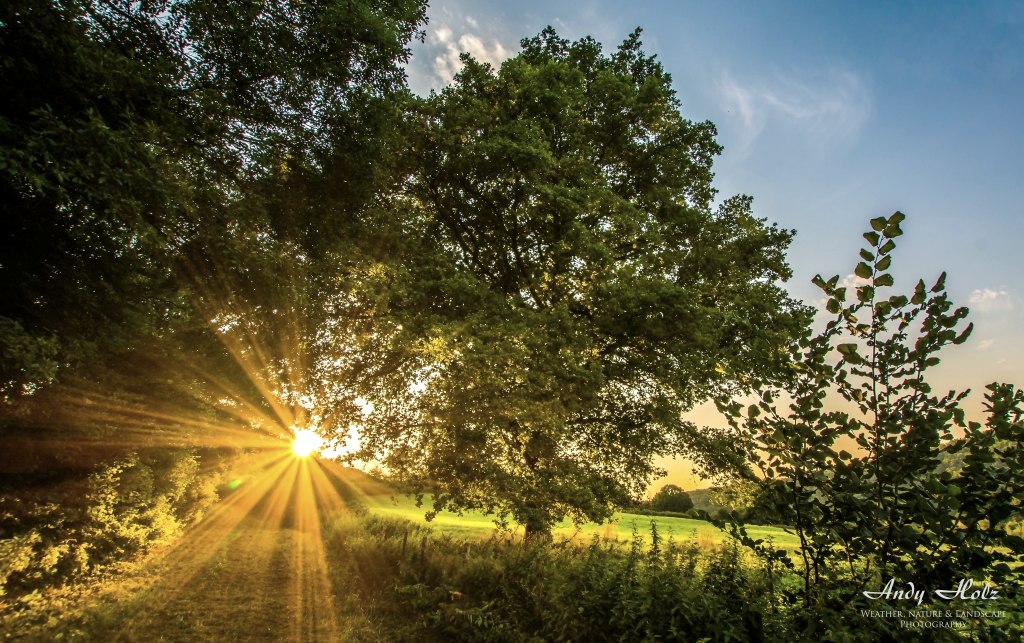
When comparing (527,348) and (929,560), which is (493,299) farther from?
(929,560)

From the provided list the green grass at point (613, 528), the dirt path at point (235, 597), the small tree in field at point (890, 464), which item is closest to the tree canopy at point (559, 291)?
the green grass at point (613, 528)

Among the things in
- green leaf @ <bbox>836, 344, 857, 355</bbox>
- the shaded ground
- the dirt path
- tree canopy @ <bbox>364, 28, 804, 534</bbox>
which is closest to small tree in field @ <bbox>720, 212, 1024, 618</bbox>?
green leaf @ <bbox>836, 344, 857, 355</bbox>

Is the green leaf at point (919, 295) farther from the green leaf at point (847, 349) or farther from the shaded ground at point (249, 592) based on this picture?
the shaded ground at point (249, 592)

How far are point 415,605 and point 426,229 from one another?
31.6ft

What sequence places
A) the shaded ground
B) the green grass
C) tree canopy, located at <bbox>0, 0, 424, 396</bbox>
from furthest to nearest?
the green grass, the shaded ground, tree canopy, located at <bbox>0, 0, 424, 396</bbox>

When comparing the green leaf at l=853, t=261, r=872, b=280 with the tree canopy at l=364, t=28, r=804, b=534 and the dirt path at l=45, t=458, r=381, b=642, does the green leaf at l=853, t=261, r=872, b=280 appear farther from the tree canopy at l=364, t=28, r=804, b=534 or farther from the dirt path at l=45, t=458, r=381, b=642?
the dirt path at l=45, t=458, r=381, b=642

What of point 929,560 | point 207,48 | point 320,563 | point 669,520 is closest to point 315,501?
point 320,563
